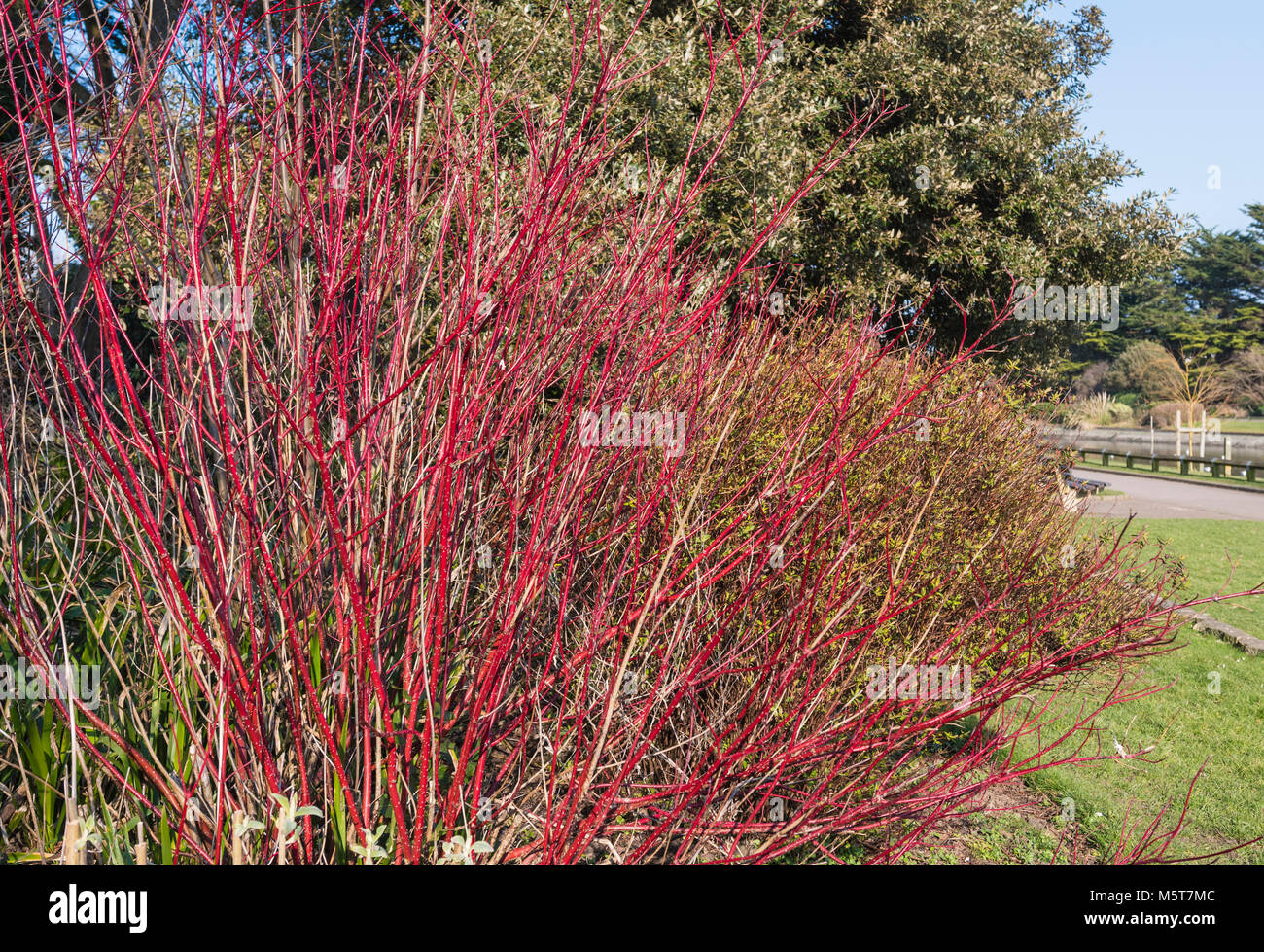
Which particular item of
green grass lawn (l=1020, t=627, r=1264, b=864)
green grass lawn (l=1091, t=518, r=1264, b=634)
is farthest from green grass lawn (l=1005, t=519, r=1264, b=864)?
green grass lawn (l=1091, t=518, r=1264, b=634)

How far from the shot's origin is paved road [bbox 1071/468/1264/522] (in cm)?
1552

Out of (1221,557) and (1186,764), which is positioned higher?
(1221,557)

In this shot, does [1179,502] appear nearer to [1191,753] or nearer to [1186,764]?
[1191,753]

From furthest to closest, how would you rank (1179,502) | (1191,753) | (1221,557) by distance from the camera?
(1179,502) < (1221,557) < (1191,753)

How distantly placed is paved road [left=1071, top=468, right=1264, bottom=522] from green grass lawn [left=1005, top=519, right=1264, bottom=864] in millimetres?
7111

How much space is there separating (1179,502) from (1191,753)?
51.1ft

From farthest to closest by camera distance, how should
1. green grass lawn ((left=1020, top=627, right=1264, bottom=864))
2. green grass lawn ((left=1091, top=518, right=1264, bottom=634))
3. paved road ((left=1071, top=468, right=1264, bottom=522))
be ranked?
paved road ((left=1071, top=468, right=1264, bottom=522))
green grass lawn ((left=1091, top=518, right=1264, bottom=634))
green grass lawn ((left=1020, top=627, right=1264, bottom=864))

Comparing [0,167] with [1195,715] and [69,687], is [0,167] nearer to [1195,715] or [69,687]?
[69,687]

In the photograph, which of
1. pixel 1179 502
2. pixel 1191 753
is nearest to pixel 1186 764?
pixel 1191 753

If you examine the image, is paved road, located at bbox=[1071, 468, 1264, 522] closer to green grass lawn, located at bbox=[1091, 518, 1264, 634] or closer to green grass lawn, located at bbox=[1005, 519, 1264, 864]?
green grass lawn, located at bbox=[1091, 518, 1264, 634]

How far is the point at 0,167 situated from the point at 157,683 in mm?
1311

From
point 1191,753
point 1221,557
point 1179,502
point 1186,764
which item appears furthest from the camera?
point 1179,502

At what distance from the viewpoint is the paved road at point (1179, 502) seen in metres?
15.5

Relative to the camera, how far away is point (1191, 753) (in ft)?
17.2
